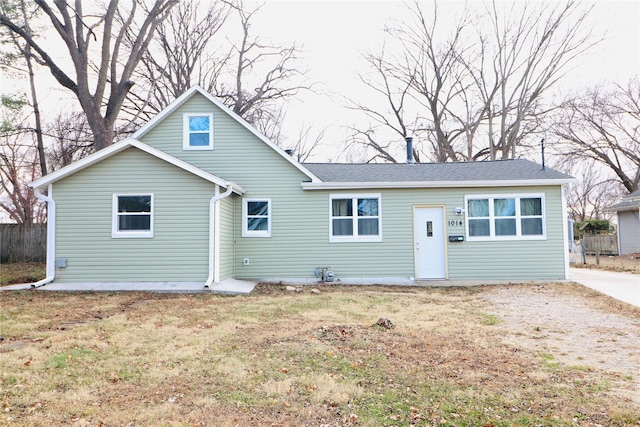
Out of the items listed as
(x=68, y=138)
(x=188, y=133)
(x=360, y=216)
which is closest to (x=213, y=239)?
(x=188, y=133)

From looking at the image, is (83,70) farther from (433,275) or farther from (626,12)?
(626,12)

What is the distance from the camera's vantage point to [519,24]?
75.4 feet

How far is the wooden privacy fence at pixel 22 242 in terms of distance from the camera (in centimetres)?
1781

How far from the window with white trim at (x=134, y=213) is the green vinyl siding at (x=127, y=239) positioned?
0.53ft

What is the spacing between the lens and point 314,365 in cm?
479

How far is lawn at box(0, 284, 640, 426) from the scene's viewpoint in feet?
11.7

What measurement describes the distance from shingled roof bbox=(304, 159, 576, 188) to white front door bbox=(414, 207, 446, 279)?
0.95 m

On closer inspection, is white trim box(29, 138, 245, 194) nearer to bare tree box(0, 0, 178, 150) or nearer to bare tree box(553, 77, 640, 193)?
bare tree box(0, 0, 178, 150)

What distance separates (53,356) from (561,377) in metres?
5.64

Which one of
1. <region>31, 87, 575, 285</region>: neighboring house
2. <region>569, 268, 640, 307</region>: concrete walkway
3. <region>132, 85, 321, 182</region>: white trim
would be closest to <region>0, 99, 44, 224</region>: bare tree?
<region>132, 85, 321, 182</region>: white trim

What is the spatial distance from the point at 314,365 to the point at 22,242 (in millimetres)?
18075

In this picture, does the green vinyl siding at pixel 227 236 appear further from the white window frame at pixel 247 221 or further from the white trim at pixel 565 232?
the white trim at pixel 565 232

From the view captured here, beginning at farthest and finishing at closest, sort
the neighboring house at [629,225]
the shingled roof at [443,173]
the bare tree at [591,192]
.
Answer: the bare tree at [591,192] < the neighboring house at [629,225] < the shingled roof at [443,173]

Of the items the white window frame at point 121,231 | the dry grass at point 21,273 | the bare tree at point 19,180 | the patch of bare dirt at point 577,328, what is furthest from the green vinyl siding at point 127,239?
the bare tree at point 19,180
